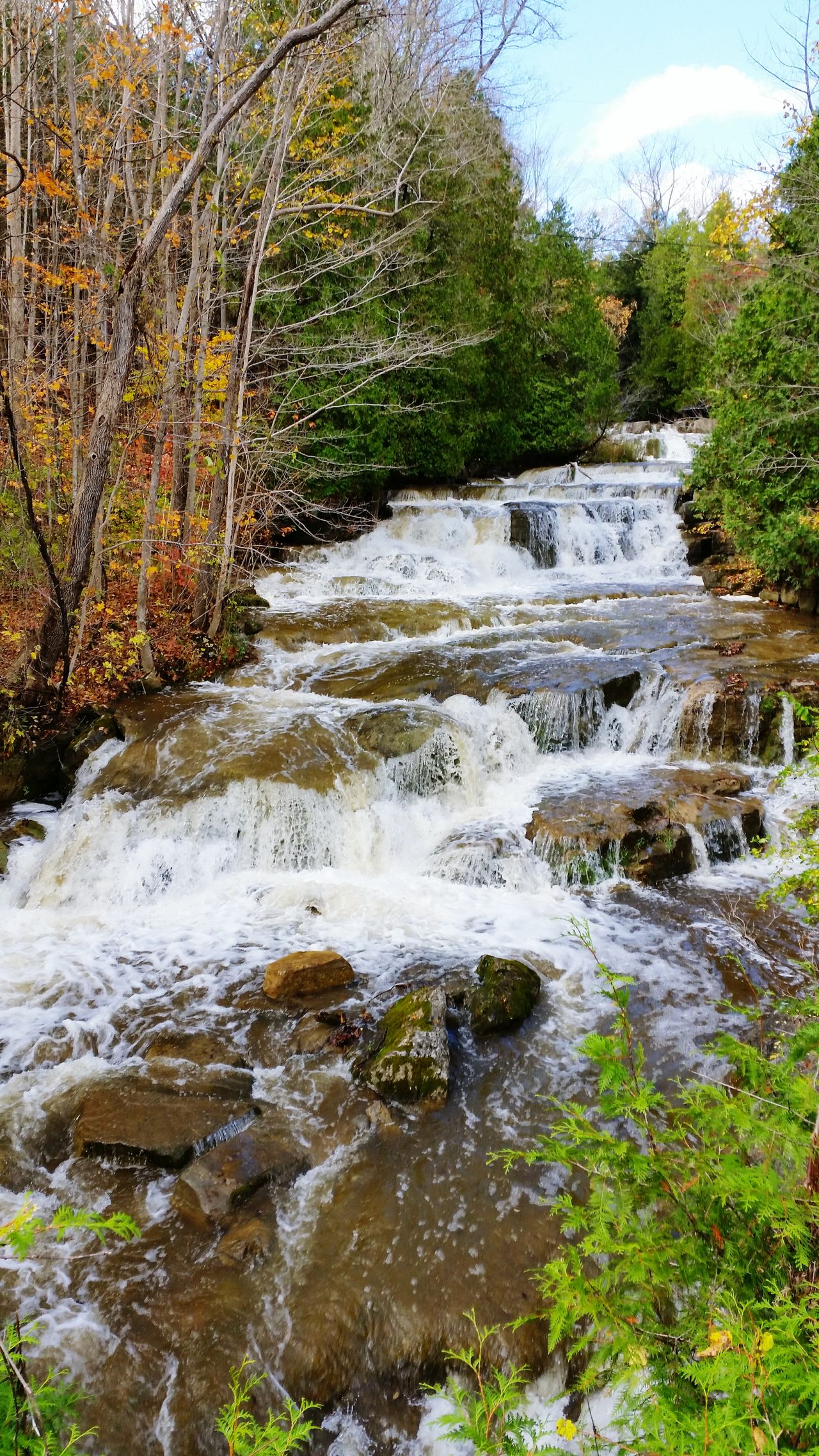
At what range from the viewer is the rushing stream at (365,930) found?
3211 millimetres

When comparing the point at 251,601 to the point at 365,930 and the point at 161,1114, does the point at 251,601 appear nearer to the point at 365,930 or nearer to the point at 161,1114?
the point at 365,930

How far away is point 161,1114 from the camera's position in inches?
162

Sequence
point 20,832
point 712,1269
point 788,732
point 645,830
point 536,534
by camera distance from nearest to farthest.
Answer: point 712,1269, point 645,830, point 20,832, point 788,732, point 536,534

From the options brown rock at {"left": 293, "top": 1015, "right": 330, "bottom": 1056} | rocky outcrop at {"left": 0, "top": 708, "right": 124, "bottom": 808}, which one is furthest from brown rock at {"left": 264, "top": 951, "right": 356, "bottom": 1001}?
rocky outcrop at {"left": 0, "top": 708, "right": 124, "bottom": 808}

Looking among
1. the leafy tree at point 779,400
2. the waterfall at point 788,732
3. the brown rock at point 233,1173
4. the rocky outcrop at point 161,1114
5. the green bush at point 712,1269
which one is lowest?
the brown rock at point 233,1173

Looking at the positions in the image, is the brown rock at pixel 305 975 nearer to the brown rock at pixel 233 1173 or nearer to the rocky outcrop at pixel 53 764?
the brown rock at pixel 233 1173

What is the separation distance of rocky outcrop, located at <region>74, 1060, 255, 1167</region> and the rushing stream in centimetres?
5

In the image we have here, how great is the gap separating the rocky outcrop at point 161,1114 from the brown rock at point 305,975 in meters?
0.77

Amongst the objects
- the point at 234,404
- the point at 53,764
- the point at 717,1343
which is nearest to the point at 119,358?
the point at 234,404

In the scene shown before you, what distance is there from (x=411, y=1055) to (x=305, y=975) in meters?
1.15

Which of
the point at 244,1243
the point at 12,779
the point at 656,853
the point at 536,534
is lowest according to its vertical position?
the point at 244,1243

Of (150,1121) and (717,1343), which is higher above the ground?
(717,1343)

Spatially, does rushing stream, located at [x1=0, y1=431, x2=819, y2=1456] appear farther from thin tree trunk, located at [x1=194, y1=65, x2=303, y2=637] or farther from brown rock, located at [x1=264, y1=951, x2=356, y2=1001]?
thin tree trunk, located at [x1=194, y1=65, x2=303, y2=637]

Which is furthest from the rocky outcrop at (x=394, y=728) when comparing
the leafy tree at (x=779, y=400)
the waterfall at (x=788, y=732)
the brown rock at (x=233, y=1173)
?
the leafy tree at (x=779, y=400)
